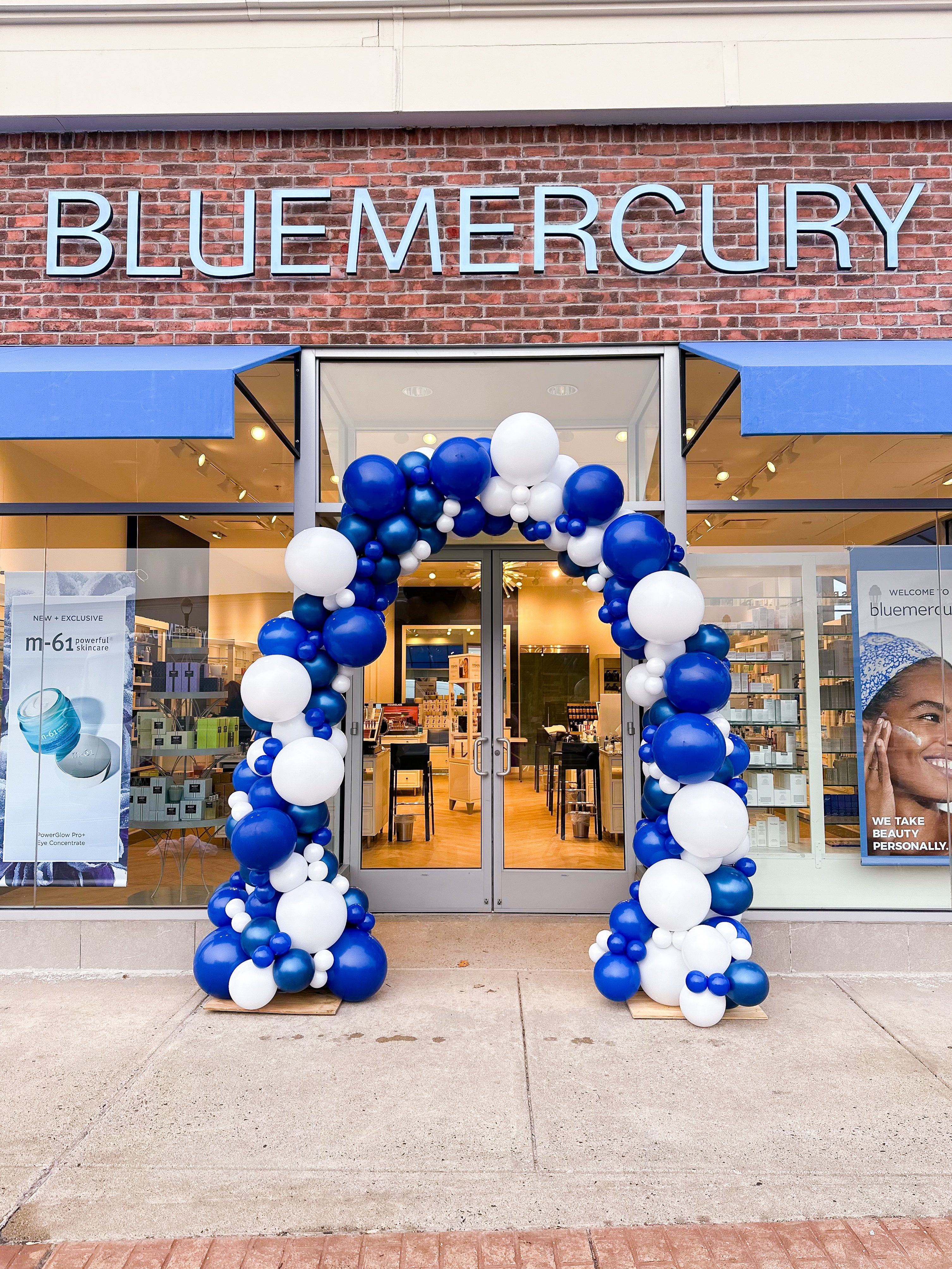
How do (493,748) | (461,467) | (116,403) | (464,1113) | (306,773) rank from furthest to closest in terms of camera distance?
(493,748) → (116,403) → (461,467) → (306,773) → (464,1113)

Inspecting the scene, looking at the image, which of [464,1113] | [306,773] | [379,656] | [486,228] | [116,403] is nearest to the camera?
[464,1113]

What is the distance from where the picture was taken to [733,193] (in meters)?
5.09

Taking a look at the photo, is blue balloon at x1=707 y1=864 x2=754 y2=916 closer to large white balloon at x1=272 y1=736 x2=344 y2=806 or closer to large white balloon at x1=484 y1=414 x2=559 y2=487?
large white balloon at x1=272 y1=736 x2=344 y2=806

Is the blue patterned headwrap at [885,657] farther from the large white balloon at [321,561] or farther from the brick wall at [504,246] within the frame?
the large white balloon at [321,561]

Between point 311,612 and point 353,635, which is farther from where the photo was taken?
point 311,612

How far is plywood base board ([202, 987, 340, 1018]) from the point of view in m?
4.12

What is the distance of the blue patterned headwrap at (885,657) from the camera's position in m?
5.23

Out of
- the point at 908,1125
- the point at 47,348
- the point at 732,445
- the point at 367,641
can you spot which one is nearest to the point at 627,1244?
the point at 908,1125

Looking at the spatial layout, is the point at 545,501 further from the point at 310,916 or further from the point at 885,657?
the point at 885,657

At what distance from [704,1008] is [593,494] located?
8.25ft

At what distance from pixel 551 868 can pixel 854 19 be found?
5580mm

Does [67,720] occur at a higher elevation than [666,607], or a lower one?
lower

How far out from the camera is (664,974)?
4.12 meters

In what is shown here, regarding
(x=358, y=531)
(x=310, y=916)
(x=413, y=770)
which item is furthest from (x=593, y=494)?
(x=413, y=770)
